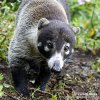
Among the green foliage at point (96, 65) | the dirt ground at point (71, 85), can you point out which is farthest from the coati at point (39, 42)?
the green foliage at point (96, 65)

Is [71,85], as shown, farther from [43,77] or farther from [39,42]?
[39,42]

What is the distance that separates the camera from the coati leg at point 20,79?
5137 millimetres

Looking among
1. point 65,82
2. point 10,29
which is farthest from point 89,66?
point 10,29

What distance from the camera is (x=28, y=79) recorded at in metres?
5.53

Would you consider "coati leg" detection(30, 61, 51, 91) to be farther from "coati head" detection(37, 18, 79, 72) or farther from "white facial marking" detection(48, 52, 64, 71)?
"white facial marking" detection(48, 52, 64, 71)

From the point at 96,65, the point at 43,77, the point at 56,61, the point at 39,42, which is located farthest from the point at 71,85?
the point at 56,61

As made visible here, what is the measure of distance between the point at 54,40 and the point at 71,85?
1252mm

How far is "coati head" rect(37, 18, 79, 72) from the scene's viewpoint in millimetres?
4672

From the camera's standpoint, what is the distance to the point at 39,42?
4.89 metres

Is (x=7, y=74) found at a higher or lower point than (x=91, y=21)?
higher

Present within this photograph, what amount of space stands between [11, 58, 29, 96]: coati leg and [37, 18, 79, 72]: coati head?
409mm

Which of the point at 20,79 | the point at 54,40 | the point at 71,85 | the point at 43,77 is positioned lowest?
the point at 71,85

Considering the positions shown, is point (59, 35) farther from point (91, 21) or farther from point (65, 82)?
point (91, 21)

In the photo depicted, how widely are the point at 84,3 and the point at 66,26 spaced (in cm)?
307
